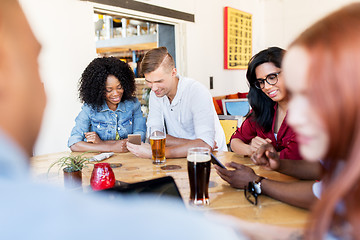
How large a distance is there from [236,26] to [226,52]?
0.62 m

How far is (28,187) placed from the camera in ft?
0.82

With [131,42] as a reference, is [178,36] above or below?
below

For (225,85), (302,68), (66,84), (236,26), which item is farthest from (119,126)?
(236,26)

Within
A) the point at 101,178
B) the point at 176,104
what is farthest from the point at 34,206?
the point at 176,104

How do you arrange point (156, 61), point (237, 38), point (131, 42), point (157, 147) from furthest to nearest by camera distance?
point (131, 42), point (237, 38), point (156, 61), point (157, 147)

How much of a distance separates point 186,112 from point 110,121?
64cm

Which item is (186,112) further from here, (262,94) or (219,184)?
(219,184)

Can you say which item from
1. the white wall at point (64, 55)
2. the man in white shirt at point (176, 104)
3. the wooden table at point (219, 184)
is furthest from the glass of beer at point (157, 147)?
the white wall at point (64, 55)

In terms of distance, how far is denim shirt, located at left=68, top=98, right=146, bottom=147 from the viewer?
2.43 metres

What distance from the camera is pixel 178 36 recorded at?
184 inches

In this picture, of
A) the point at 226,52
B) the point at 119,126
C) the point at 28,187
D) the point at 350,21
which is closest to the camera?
the point at 28,187

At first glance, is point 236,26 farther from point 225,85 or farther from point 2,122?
point 2,122

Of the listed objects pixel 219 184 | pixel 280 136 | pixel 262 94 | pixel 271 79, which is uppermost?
pixel 271 79

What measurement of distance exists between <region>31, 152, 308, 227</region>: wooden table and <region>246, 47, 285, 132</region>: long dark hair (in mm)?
359
